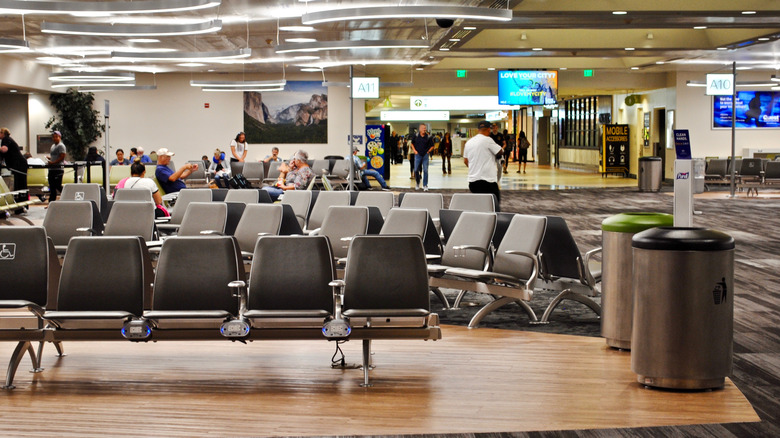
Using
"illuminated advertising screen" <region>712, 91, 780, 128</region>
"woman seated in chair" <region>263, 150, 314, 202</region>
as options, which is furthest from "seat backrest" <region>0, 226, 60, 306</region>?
"illuminated advertising screen" <region>712, 91, 780, 128</region>

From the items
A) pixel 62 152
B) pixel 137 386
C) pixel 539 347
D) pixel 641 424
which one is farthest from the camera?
pixel 62 152

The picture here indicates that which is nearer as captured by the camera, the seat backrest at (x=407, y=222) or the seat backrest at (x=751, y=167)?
the seat backrest at (x=407, y=222)

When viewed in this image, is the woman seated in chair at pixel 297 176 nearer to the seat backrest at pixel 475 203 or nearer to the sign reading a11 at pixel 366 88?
the seat backrest at pixel 475 203

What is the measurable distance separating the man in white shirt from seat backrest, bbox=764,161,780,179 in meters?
12.9

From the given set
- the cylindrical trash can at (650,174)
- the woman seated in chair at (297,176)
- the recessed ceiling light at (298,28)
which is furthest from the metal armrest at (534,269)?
the cylindrical trash can at (650,174)

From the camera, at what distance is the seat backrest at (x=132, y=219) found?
8.70 meters

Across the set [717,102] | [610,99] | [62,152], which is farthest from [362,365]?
[610,99]

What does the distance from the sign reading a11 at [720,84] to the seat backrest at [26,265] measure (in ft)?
66.5

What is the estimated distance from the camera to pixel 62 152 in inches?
762

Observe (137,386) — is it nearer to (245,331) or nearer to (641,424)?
(245,331)

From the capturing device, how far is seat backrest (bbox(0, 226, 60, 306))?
221 inches

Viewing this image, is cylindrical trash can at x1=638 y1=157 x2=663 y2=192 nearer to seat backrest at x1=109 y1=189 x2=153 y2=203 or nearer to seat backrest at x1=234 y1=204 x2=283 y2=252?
seat backrest at x1=109 y1=189 x2=153 y2=203

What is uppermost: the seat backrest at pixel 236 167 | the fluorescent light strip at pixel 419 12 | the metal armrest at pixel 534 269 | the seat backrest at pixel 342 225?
the fluorescent light strip at pixel 419 12

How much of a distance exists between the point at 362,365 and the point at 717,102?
82.2 ft
